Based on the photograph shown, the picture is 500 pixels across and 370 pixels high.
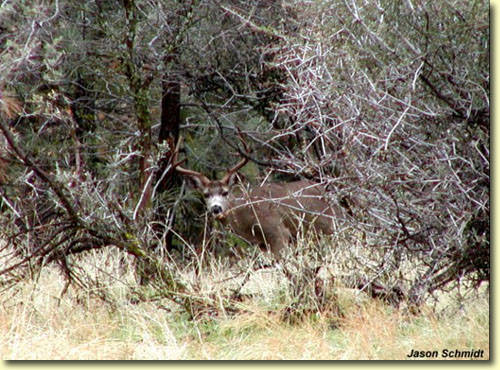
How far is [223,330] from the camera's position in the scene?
6.54 meters

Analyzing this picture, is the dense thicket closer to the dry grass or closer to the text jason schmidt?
the dry grass

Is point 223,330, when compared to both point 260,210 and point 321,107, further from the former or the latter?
point 260,210

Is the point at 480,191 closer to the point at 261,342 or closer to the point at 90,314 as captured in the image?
the point at 261,342

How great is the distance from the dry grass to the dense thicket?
0.86 feet

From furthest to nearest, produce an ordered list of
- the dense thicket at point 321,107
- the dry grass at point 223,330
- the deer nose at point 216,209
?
the deer nose at point 216,209
the dry grass at point 223,330
the dense thicket at point 321,107

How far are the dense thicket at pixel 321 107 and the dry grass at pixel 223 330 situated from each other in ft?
0.86

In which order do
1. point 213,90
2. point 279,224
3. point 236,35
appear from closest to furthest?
point 236,35, point 213,90, point 279,224

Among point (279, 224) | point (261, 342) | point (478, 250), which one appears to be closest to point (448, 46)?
point (478, 250)

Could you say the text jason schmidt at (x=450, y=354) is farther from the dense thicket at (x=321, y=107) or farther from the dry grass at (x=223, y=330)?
the dense thicket at (x=321, y=107)

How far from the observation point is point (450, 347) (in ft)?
18.6

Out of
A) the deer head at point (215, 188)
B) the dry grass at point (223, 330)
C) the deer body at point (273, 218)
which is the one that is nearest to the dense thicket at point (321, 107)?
the dry grass at point (223, 330)

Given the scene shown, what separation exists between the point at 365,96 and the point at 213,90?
5.55 m

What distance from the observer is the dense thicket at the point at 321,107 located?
214 inches

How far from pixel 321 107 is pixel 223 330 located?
6.17ft
